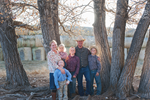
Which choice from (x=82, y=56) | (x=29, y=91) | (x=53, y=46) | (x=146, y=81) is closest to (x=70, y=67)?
(x=82, y=56)

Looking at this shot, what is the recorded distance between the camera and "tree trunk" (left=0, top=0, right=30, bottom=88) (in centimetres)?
570

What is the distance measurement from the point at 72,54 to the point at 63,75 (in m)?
0.73

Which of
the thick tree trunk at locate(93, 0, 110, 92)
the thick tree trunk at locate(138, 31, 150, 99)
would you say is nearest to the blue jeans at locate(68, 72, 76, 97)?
the thick tree trunk at locate(93, 0, 110, 92)

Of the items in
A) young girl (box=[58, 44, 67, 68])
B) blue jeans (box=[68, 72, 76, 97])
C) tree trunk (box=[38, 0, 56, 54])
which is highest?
tree trunk (box=[38, 0, 56, 54])

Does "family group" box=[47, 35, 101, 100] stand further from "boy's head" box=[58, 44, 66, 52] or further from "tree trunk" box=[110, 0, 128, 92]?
"tree trunk" box=[110, 0, 128, 92]

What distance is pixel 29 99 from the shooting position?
15.7ft

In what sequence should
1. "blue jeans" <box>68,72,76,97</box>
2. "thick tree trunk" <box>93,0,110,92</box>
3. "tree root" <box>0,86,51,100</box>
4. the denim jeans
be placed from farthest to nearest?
"thick tree trunk" <box>93,0,110,92</box>, "tree root" <box>0,86,51,100</box>, "blue jeans" <box>68,72,76,97</box>, the denim jeans

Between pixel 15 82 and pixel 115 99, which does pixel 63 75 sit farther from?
pixel 15 82

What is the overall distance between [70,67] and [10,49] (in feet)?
9.34

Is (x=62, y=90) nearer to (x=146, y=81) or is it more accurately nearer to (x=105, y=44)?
(x=105, y=44)

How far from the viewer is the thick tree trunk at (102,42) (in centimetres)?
533

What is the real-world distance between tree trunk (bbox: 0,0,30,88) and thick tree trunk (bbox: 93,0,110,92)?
3.19 m

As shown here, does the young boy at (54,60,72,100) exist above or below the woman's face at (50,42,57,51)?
below

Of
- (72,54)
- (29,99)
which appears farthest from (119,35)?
(29,99)
